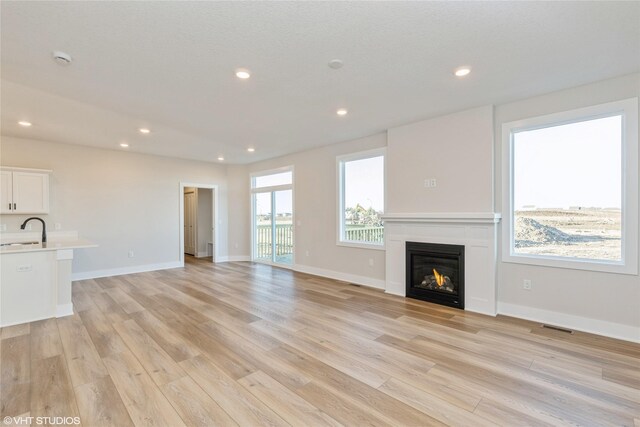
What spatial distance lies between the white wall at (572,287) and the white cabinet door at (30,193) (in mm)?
7263

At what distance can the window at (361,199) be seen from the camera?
5152 millimetres

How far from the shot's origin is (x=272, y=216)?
740 centimetres

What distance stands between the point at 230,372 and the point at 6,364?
1980 mm

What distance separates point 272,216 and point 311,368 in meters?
5.25

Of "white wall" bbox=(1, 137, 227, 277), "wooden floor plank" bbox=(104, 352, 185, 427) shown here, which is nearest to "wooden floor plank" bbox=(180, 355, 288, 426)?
"wooden floor plank" bbox=(104, 352, 185, 427)

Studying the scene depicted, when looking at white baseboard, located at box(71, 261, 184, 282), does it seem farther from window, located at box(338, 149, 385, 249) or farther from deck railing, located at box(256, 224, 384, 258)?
window, located at box(338, 149, 385, 249)

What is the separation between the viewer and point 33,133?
15.8 feet

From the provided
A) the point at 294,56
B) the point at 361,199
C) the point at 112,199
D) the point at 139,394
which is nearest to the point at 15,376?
the point at 139,394

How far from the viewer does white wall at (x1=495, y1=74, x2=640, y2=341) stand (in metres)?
2.94

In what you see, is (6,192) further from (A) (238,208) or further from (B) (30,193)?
(A) (238,208)

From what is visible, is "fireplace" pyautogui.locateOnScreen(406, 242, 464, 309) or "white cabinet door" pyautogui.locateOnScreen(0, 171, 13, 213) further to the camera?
"white cabinet door" pyautogui.locateOnScreen(0, 171, 13, 213)

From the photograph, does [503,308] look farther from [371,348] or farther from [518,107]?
[518,107]

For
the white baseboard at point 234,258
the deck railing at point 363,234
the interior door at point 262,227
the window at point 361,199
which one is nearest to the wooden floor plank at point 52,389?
the window at point 361,199

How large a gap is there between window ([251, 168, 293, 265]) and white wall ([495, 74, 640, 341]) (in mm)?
4443
